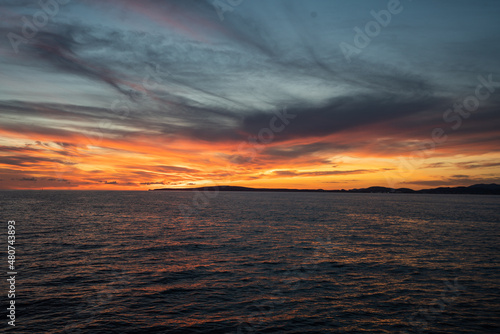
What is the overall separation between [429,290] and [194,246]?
30.9 meters

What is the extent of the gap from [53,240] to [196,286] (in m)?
33.9

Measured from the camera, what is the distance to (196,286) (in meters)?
27.5

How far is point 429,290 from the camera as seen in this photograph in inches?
1061

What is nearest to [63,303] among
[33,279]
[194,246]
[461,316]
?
[33,279]

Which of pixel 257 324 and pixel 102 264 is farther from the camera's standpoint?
pixel 102 264

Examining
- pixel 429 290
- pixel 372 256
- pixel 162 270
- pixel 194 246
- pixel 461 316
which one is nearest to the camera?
pixel 461 316

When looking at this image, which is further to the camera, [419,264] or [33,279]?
[419,264]

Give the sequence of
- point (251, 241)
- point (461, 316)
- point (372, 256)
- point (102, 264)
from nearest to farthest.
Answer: point (461, 316) → point (102, 264) → point (372, 256) → point (251, 241)

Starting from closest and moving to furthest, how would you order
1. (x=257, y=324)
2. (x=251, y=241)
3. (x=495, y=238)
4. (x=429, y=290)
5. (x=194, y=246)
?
(x=257, y=324) < (x=429, y=290) < (x=194, y=246) < (x=251, y=241) < (x=495, y=238)

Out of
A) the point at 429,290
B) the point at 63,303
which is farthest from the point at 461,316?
the point at 63,303

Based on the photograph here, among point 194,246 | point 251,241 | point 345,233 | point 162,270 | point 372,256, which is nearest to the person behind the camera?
point 162,270

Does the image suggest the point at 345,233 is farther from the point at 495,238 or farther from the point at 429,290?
the point at 429,290

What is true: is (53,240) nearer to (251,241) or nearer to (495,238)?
(251,241)

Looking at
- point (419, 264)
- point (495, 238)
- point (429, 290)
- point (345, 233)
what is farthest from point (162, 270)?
point (495, 238)
